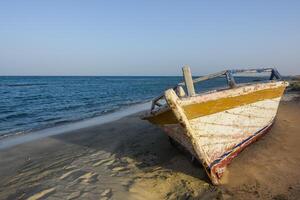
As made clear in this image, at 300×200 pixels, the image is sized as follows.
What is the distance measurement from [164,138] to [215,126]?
3.25 m

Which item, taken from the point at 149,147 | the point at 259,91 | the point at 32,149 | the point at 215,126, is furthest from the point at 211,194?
the point at 32,149

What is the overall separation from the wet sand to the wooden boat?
0.37 metres

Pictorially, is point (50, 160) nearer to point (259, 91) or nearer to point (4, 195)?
point (4, 195)

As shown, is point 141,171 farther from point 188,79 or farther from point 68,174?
point 188,79

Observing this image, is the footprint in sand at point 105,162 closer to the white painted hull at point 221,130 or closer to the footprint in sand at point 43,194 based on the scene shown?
the footprint in sand at point 43,194

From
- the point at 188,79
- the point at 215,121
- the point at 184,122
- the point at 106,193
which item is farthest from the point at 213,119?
the point at 106,193

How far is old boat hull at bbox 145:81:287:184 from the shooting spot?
475cm

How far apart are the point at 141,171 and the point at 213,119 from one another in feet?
6.03

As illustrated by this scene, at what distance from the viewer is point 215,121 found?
517 cm

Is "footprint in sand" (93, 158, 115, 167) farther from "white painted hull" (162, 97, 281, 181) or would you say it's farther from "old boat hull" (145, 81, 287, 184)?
"white painted hull" (162, 97, 281, 181)

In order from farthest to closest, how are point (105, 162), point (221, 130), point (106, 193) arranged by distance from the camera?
point (105, 162)
point (221, 130)
point (106, 193)

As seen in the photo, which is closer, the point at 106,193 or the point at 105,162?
the point at 106,193

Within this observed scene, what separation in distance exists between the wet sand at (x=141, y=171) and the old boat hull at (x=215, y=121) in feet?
1.28

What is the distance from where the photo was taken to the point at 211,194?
461 centimetres
